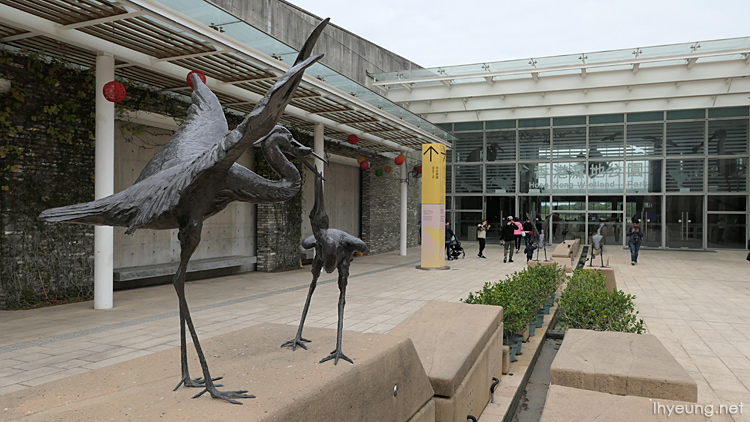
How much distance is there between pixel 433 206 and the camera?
13.6 metres

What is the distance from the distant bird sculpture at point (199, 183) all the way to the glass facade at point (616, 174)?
20.8m

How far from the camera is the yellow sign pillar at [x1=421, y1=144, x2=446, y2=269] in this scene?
13.6 meters

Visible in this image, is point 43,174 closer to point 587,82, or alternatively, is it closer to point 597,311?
point 597,311

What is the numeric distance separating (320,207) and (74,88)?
7.03 meters

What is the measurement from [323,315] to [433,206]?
6.86 metres

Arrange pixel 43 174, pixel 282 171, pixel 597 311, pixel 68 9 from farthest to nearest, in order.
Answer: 1. pixel 43 174
2. pixel 68 9
3. pixel 597 311
4. pixel 282 171

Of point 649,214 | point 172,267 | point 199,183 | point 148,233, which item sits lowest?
point 172,267

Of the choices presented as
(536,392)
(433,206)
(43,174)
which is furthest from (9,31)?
(433,206)

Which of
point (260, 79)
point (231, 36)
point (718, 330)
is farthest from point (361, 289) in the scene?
point (718, 330)

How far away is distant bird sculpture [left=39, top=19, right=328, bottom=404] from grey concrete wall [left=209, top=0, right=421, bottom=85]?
952 centimetres

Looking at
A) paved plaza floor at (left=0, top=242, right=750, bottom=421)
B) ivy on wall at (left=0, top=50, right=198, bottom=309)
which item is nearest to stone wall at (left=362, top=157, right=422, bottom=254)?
paved plaza floor at (left=0, top=242, right=750, bottom=421)

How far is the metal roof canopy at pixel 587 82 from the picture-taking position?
1476 centimetres

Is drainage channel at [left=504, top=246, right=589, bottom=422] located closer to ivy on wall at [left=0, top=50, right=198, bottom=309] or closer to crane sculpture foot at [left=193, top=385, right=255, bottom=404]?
crane sculpture foot at [left=193, top=385, right=255, bottom=404]

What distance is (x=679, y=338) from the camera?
21.5 feet
